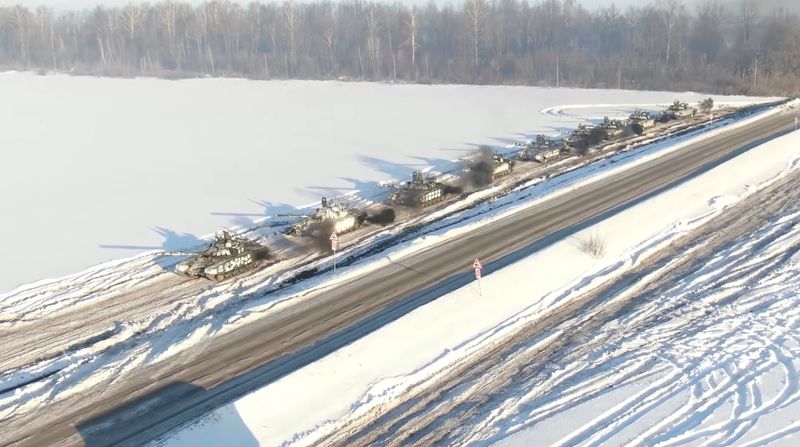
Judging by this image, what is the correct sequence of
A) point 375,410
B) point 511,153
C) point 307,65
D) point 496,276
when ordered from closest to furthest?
point 375,410, point 496,276, point 511,153, point 307,65

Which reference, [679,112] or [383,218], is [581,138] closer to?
[679,112]

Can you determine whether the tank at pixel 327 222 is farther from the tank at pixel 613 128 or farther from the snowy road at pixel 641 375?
the tank at pixel 613 128

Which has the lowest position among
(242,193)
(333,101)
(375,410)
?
(375,410)

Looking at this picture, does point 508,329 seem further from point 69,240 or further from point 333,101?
point 333,101

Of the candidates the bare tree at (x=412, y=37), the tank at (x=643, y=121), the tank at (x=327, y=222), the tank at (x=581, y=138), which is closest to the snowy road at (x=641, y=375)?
the tank at (x=327, y=222)

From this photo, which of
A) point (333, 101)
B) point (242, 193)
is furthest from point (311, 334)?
point (333, 101)

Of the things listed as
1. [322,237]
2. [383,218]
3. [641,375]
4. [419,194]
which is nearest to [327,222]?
[322,237]
